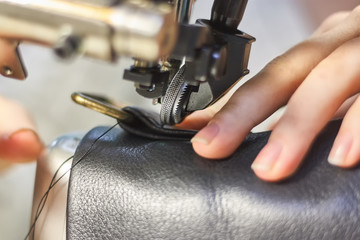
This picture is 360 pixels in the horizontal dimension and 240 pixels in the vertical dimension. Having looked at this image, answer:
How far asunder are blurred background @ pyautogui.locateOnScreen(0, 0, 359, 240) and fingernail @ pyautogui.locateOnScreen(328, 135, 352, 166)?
950 mm

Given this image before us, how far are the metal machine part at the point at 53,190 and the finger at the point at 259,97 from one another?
0.52 ft

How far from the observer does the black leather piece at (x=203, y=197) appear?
41 centimetres

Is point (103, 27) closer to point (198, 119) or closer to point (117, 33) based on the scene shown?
point (117, 33)

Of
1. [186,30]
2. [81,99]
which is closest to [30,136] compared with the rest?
[81,99]

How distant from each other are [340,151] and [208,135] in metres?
0.14

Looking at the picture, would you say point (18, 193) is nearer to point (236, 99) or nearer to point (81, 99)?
point (81, 99)

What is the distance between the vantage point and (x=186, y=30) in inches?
14.0

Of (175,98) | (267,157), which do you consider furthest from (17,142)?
(267,157)

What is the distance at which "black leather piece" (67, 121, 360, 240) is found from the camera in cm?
41

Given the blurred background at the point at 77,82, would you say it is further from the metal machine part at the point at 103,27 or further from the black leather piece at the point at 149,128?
the metal machine part at the point at 103,27

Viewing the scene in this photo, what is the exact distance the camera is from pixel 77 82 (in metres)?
1.59

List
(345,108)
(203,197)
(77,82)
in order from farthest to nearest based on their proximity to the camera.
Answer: (77,82)
(345,108)
(203,197)

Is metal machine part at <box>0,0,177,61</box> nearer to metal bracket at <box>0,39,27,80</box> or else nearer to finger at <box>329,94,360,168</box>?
metal bracket at <box>0,39,27,80</box>

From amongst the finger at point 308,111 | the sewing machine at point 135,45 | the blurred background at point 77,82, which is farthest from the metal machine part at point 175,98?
the blurred background at point 77,82
